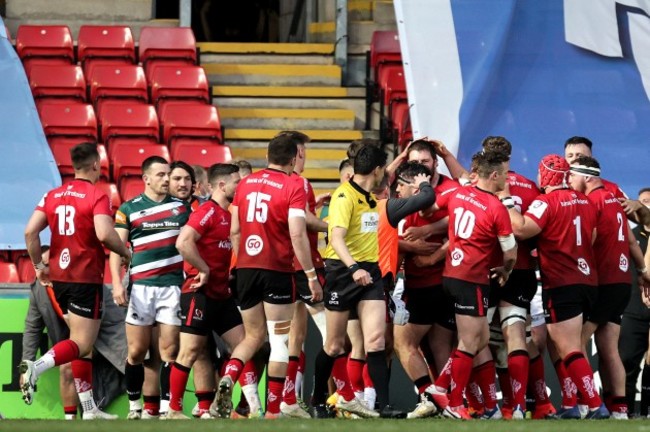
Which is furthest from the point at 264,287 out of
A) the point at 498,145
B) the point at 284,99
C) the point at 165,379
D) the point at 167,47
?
the point at 167,47

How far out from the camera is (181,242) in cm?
1070

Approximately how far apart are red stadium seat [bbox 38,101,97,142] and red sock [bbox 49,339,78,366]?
5.62m

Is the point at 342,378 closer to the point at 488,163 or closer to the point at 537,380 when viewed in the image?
the point at 537,380

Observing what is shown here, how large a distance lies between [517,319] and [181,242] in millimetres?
2486

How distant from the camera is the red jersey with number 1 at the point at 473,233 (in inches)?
404

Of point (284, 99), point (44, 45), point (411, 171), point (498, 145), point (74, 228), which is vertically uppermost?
point (44, 45)

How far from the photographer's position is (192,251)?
10672 mm

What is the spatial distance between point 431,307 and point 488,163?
3.83 ft

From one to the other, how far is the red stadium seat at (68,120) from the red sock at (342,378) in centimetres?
593

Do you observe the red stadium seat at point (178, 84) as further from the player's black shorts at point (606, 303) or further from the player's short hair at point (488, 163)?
the player's black shorts at point (606, 303)

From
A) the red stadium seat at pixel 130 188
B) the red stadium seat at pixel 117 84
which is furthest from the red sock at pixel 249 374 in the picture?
the red stadium seat at pixel 117 84

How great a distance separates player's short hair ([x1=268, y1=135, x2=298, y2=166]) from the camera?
10414 mm

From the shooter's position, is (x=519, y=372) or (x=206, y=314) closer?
(x=519, y=372)

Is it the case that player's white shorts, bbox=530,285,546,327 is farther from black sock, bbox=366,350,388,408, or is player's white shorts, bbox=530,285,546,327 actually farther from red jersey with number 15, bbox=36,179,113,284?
red jersey with number 15, bbox=36,179,113,284
